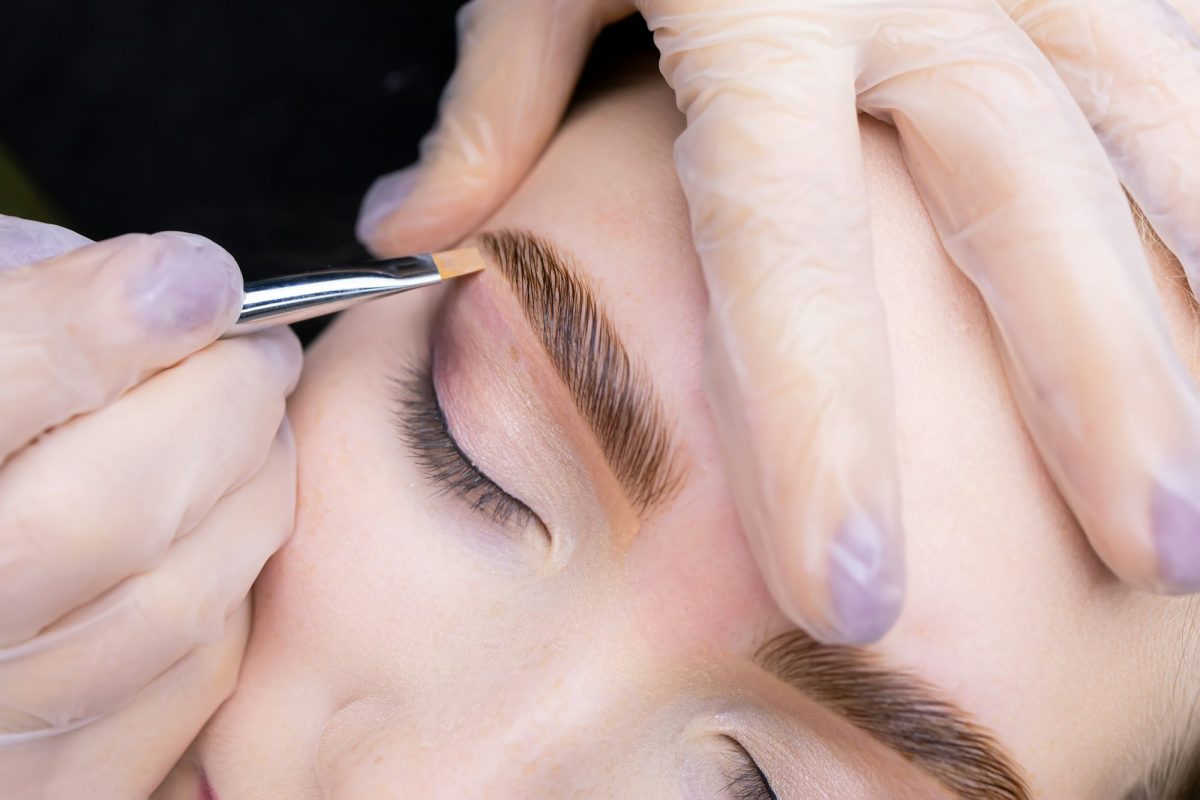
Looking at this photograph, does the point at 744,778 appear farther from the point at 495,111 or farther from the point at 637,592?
the point at 495,111

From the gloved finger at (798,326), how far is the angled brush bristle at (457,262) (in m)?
0.25

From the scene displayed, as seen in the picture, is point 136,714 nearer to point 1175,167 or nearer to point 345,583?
point 345,583

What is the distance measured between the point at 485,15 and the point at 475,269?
1.62 ft

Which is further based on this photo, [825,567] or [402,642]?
[402,642]

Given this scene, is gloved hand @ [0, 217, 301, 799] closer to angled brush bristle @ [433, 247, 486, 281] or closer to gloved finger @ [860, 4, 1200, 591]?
angled brush bristle @ [433, 247, 486, 281]

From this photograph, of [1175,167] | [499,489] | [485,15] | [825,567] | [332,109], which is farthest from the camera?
[332,109]

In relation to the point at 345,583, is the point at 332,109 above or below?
above

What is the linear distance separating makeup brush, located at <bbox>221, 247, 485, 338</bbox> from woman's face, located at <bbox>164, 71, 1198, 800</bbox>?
0.18 ft

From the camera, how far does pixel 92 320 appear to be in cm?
69

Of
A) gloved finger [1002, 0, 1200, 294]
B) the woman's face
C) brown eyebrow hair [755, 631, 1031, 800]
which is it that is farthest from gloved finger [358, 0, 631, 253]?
brown eyebrow hair [755, 631, 1031, 800]

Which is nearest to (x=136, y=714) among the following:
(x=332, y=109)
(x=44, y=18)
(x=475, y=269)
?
(x=475, y=269)

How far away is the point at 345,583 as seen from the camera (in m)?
0.88

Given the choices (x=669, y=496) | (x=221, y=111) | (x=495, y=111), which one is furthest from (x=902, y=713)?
(x=221, y=111)

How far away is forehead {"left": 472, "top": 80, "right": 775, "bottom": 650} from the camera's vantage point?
29.4 inches
